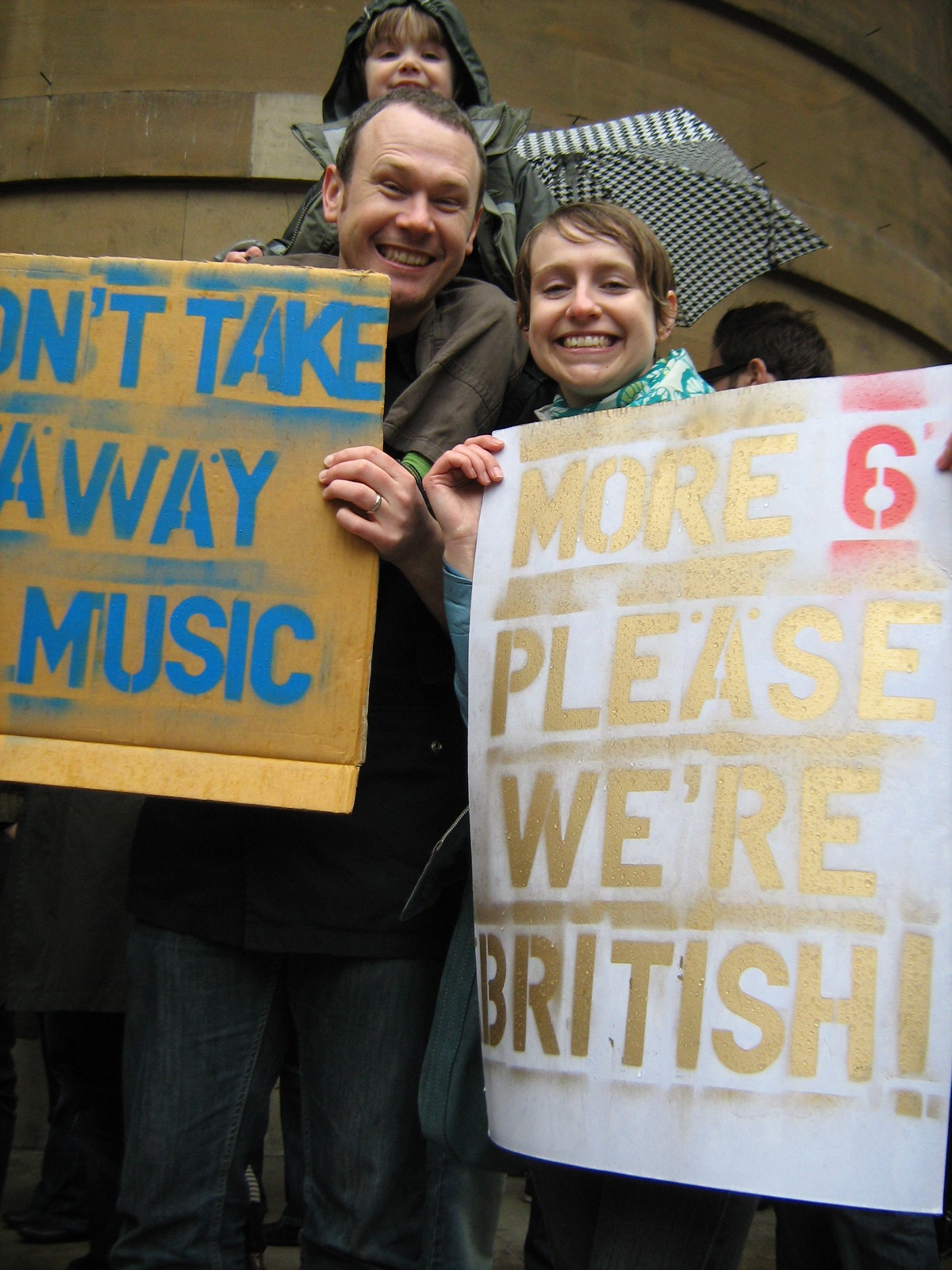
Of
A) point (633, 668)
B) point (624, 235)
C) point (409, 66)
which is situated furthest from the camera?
point (409, 66)

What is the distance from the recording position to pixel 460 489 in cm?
188

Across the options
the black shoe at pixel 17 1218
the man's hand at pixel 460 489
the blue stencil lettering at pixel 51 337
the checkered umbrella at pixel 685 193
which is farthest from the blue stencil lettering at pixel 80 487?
the black shoe at pixel 17 1218

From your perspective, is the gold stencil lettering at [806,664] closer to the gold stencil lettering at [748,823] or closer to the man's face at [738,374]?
the gold stencil lettering at [748,823]

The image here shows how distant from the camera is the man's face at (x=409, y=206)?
2.05 m

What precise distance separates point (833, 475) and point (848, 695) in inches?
10.8

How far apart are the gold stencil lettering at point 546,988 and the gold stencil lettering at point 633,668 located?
28cm

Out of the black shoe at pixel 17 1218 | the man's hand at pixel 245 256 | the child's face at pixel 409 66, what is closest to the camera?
the man's hand at pixel 245 256

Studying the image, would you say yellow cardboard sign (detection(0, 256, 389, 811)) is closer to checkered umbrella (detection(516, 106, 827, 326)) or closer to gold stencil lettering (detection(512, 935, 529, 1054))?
gold stencil lettering (detection(512, 935, 529, 1054))

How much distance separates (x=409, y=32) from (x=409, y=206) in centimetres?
104

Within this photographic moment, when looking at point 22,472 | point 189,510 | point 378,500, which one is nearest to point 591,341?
point 378,500

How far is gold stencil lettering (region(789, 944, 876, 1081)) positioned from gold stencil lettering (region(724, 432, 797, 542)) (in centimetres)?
49

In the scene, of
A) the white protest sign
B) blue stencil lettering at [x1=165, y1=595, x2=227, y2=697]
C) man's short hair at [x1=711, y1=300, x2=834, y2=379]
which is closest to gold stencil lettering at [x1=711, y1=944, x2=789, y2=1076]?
the white protest sign

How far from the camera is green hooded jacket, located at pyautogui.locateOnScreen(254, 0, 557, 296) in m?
2.63

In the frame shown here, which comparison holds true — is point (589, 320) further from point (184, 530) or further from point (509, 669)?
point (184, 530)
